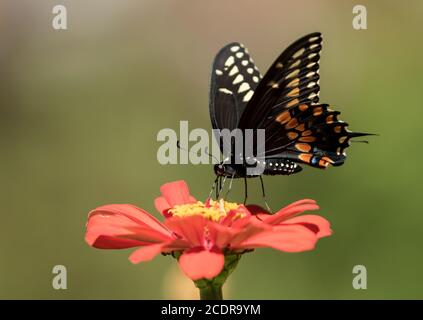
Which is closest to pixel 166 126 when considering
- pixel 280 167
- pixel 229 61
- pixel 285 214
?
pixel 229 61

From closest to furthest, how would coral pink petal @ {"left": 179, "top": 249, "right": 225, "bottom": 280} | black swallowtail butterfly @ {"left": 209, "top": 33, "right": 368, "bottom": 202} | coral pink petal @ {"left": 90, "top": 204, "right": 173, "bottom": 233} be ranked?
coral pink petal @ {"left": 179, "top": 249, "right": 225, "bottom": 280}, coral pink petal @ {"left": 90, "top": 204, "right": 173, "bottom": 233}, black swallowtail butterfly @ {"left": 209, "top": 33, "right": 368, "bottom": 202}

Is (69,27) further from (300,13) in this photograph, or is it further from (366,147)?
(366,147)

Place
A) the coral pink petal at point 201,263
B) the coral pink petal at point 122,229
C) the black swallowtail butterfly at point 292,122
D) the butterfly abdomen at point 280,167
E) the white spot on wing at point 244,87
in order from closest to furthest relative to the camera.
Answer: the coral pink petal at point 201,263
the coral pink petal at point 122,229
the black swallowtail butterfly at point 292,122
the butterfly abdomen at point 280,167
the white spot on wing at point 244,87

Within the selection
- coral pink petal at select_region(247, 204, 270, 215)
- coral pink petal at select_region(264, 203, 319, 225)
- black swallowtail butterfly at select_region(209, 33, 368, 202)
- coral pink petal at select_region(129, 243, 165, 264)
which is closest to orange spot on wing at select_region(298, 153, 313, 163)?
black swallowtail butterfly at select_region(209, 33, 368, 202)

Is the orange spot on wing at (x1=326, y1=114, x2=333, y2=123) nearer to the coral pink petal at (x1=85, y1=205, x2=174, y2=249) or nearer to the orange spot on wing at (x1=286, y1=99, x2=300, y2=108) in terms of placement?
the orange spot on wing at (x1=286, y1=99, x2=300, y2=108)

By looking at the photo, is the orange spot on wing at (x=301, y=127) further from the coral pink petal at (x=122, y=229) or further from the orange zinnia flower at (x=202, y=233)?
the coral pink petal at (x=122, y=229)

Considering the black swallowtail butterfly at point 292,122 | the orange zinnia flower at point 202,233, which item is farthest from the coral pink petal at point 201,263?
the black swallowtail butterfly at point 292,122

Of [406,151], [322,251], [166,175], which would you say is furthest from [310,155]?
[166,175]
